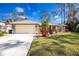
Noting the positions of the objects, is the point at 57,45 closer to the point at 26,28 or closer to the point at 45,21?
the point at 45,21

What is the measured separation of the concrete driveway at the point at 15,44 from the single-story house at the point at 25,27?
0.21 feet

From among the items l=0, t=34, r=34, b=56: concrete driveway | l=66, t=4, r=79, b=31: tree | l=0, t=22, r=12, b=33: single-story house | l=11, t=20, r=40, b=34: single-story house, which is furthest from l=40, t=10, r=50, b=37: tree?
l=0, t=22, r=12, b=33: single-story house

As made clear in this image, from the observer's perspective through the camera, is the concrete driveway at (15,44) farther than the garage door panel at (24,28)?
No

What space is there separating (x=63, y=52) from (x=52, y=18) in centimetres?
53

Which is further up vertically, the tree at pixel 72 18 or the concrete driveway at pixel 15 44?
the tree at pixel 72 18

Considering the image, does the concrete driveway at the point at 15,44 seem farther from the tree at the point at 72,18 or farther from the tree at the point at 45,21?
the tree at the point at 72,18

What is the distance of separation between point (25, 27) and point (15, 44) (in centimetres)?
30

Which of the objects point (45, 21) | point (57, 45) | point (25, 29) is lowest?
point (57, 45)

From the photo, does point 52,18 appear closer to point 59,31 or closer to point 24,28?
point 59,31

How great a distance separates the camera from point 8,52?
8.76 feet

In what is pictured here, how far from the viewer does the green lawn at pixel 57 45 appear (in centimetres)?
268

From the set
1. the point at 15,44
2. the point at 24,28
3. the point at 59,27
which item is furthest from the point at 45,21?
the point at 15,44

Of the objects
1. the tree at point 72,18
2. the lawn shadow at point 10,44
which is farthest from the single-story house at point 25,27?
the tree at point 72,18

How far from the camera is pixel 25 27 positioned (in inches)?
110
